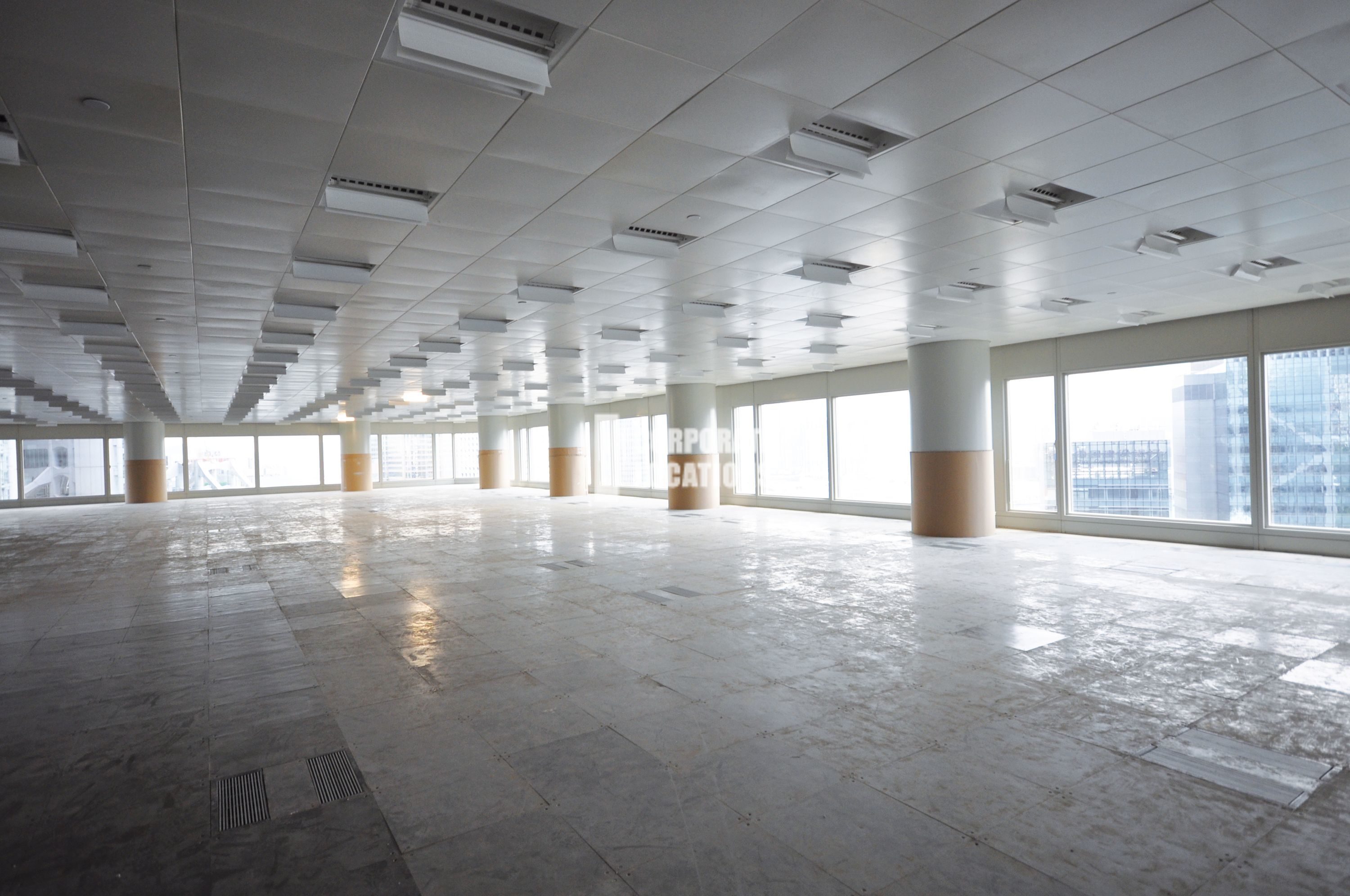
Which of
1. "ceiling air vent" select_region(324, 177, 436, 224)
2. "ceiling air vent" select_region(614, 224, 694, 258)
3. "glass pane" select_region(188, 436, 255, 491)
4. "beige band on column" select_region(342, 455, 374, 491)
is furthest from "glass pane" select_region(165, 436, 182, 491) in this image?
"ceiling air vent" select_region(614, 224, 694, 258)

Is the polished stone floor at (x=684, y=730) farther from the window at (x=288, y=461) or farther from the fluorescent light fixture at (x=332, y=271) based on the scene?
the window at (x=288, y=461)

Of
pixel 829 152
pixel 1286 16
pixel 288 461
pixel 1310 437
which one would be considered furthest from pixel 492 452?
pixel 1286 16

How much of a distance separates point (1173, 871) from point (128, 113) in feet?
24.8

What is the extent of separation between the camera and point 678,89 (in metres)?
4.95

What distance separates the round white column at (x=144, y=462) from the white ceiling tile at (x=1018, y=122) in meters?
39.5

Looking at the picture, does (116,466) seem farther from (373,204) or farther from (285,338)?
(373,204)

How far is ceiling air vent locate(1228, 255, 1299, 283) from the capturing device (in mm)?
9719

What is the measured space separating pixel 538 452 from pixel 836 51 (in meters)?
37.0

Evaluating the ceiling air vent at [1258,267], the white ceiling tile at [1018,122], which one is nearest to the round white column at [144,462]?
the white ceiling tile at [1018,122]

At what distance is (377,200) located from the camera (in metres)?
6.64

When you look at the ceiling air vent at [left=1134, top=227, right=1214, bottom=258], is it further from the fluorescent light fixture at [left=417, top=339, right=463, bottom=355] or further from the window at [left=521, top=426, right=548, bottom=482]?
the window at [left=521, top=426, right=548, bottom=482]

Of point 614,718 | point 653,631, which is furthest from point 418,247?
point 614,718

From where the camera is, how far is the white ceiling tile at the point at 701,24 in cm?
403

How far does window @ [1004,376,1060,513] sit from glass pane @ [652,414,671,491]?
50.1 feet
